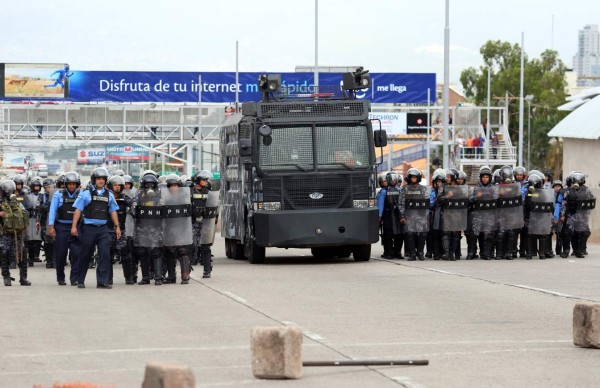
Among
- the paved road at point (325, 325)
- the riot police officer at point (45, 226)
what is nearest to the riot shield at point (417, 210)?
the paved road at point (325, 325)

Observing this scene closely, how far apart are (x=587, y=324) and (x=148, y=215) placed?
430 inches

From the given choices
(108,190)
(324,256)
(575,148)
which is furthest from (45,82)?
(108,190)

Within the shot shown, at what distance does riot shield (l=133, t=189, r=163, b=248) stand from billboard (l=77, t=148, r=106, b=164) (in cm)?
11185

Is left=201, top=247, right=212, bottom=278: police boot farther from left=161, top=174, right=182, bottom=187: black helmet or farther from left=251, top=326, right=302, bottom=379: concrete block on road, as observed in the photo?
left=251, top=326, right=302, bottom=379: concrete block on road

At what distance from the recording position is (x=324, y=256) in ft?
103

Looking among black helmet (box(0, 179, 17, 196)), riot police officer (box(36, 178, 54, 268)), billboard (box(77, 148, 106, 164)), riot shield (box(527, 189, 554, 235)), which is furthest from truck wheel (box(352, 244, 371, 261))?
billboard (box(77, 148, 106, 164))

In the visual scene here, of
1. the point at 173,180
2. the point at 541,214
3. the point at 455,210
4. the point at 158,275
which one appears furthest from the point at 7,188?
the point at 541,214

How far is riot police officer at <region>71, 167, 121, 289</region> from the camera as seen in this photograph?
22641 millimetres

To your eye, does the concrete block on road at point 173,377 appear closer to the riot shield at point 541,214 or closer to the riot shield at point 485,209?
the riot shield at point 485,209

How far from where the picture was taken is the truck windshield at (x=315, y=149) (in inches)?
1115

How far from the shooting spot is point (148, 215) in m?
23.6

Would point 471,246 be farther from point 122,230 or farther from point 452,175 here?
point 122,230

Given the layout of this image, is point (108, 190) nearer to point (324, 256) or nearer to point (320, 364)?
point (324, 256)

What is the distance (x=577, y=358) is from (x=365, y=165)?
1519 cm
